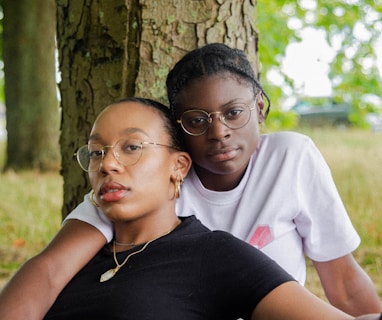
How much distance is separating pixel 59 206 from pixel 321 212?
188 inches

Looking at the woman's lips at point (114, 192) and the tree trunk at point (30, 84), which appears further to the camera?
the tree trunk at point (30, 84)

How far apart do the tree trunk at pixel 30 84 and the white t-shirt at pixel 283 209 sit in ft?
24.3

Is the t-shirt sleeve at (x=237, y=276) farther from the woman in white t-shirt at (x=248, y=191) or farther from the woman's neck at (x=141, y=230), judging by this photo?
the woman in white t-shirt at (x=248, y=191)

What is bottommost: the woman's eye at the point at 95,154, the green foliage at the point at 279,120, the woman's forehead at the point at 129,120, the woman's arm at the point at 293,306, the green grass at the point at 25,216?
the green grass at the point at 25,216

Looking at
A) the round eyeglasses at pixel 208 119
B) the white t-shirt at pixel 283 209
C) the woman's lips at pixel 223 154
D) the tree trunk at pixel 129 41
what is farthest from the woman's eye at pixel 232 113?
the tree trunk at pixel 129 41


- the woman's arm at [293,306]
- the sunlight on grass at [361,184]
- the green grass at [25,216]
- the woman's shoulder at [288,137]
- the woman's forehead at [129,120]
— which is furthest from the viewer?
the green grass at [25,216]

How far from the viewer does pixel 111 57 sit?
3.09 meters

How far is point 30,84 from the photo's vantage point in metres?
9.61

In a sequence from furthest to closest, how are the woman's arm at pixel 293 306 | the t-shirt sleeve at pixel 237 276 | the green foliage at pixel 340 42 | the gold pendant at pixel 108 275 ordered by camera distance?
the green foliage at pixel 340 42 → the gold pendant at pixel 108 275 → the t-shirt sleeve at pixel 237 276 → the woman's arm at pixel 293 306

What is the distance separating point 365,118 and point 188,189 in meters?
7.73

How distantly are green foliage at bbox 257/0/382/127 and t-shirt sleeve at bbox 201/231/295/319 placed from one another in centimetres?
683

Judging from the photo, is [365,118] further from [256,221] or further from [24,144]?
[256,221]

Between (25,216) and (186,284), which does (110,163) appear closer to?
(186,284)

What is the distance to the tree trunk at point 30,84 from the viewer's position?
9.44m
